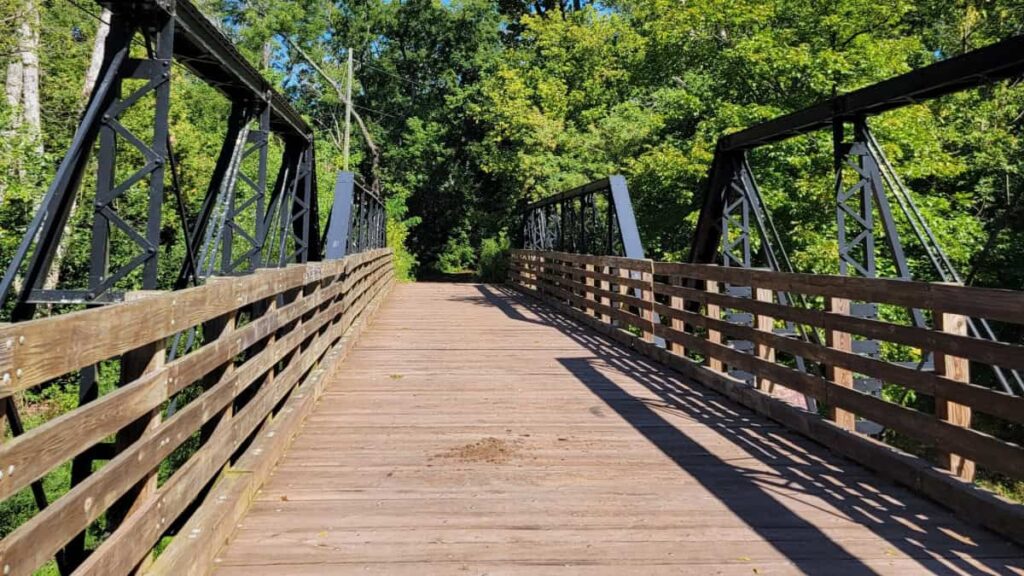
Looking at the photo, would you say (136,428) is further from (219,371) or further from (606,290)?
(606,290)

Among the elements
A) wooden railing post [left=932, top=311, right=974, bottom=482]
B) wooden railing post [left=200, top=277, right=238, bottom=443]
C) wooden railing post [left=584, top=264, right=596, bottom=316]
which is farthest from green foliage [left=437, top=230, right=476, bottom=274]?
wooden railing post [left=932, top=311, right=974, bottom=482]

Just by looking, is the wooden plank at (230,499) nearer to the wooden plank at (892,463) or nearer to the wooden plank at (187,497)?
the wooden plank at (187,497)

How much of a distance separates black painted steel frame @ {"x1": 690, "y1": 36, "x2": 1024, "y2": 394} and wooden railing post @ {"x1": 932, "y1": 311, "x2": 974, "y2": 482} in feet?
0.79

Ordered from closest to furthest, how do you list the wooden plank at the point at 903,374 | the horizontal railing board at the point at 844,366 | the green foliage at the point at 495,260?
the wooden plank at the point at 903,374, the horizontal railing board at the point at 844,366, the green foliage at the point at 495,260

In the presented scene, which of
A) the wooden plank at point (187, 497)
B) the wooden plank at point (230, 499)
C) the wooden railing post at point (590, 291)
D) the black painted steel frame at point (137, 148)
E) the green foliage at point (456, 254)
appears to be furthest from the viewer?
the green foliage at point (456, 254)

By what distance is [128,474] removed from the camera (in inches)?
87.0

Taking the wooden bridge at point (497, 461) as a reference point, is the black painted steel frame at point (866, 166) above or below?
above

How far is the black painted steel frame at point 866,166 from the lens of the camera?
4715mm

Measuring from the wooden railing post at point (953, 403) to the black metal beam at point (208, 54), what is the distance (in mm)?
4863

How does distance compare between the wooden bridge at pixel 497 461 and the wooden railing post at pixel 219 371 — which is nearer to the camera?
the wooden bridge at pixel 497 461

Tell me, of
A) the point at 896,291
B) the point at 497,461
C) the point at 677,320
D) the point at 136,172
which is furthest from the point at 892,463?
the point at 136,172

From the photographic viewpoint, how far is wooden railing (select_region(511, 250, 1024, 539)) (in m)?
3.41

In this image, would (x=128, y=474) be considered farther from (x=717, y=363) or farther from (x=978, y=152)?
(x=978, y=152)

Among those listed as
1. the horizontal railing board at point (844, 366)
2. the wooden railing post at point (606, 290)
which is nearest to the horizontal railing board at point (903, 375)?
the horizontal railing board at point (844, 366)
